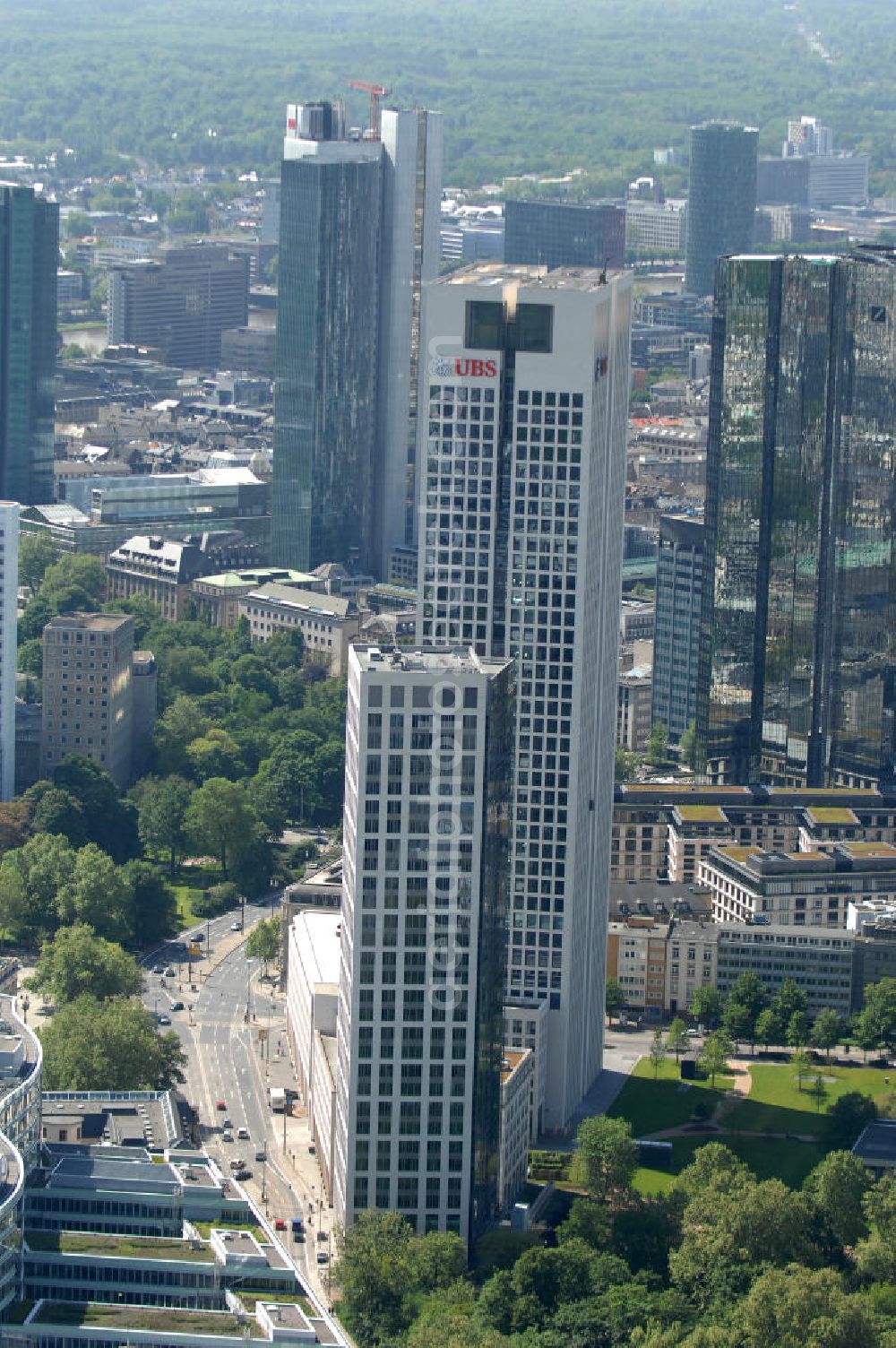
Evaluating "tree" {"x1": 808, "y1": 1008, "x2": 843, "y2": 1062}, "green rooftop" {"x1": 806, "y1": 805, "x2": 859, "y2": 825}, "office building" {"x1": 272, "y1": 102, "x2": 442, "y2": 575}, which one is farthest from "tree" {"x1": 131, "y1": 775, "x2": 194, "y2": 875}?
"office building" {"x1": 272, "y1": 102, "x2": 442, "y2": 575}

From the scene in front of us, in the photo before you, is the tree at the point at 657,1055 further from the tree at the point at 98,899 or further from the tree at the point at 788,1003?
the tree at the point at 98,899

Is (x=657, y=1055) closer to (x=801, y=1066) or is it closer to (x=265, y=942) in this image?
(x=801, y=1066)

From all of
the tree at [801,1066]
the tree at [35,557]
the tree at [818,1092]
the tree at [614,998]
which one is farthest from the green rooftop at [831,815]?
the tree at [35,557]

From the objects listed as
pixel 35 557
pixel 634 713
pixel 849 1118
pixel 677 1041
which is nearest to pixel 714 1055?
pixel 677 1041

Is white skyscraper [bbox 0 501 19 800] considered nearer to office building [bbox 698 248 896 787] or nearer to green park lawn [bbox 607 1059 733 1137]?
office building [bbox 698 248 896 787]

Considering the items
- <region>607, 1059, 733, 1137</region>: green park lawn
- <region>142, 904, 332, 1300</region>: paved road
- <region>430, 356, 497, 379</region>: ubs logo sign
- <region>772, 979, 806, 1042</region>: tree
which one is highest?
<region>430, 356, 497, 379</region>: ubs logo sign
